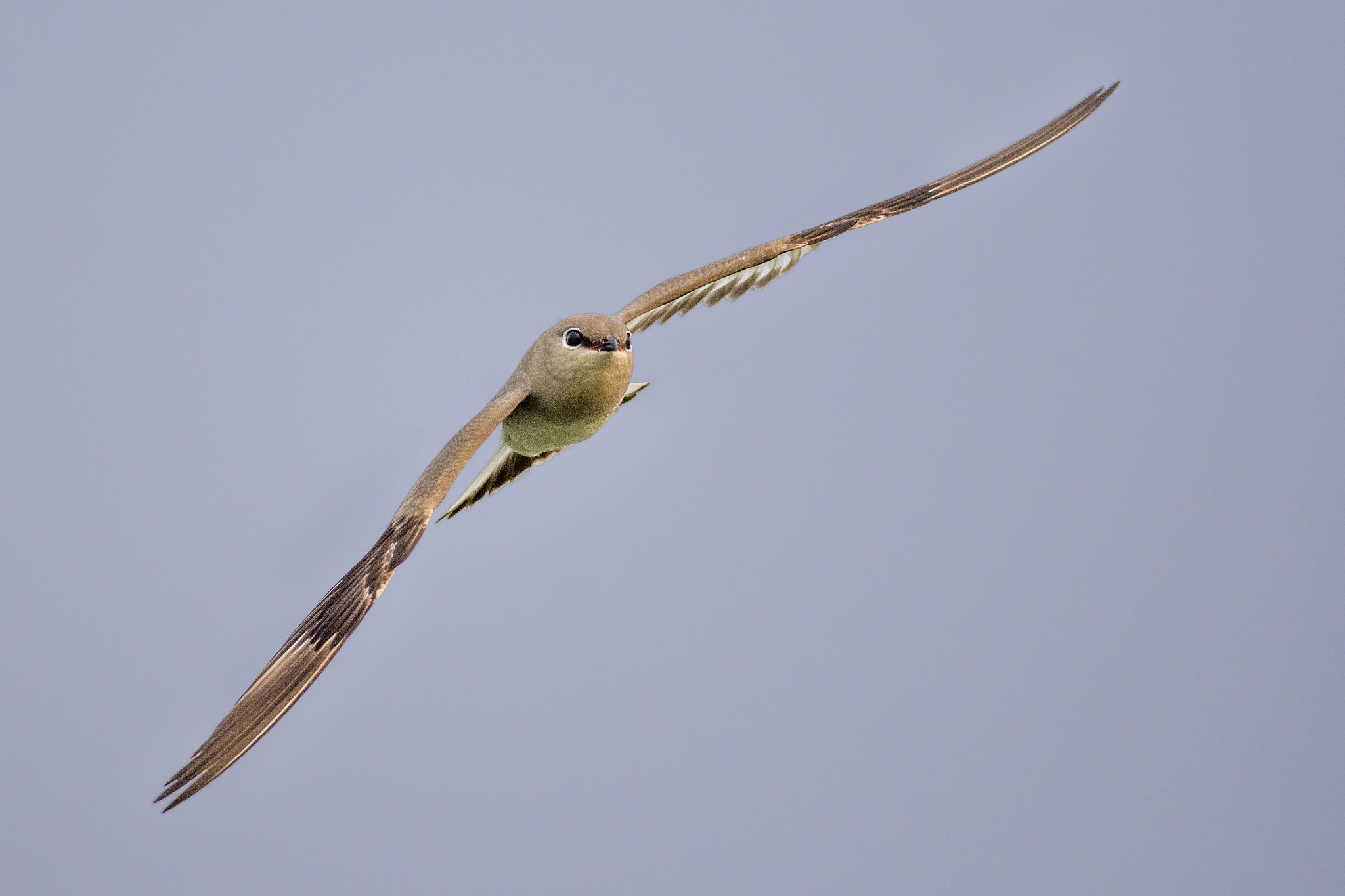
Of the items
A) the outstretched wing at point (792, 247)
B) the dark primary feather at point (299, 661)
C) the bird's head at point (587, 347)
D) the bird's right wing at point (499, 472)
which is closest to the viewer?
the dark primary feather at point (299, 661)

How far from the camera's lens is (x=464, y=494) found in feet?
17.8

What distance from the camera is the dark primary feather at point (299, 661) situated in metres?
3.56

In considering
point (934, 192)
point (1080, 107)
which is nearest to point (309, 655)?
point (934, 192)

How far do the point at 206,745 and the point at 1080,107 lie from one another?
15.9ft

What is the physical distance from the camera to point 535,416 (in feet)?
15.8

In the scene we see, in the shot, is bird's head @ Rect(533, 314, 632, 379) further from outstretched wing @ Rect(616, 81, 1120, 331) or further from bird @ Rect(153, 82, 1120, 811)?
outstretched wing @ Rect(616, 81, 1120, 331)

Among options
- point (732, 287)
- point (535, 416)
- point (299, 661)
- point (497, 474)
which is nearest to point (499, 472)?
point (497, 474)

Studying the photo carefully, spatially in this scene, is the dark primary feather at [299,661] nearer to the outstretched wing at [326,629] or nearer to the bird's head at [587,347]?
the outstretched wing at [326,629]

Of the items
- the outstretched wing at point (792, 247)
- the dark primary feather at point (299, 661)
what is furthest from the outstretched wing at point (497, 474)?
the dark primary feather at point (299, 661)

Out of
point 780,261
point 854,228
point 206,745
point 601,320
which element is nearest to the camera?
point 206,745

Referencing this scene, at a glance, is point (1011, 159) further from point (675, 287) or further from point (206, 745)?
point (206, 745)

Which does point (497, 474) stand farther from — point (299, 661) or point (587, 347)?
point (299, 661)

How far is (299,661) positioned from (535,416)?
4.45 feet

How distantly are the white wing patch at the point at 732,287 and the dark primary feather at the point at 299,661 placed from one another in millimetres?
1998
